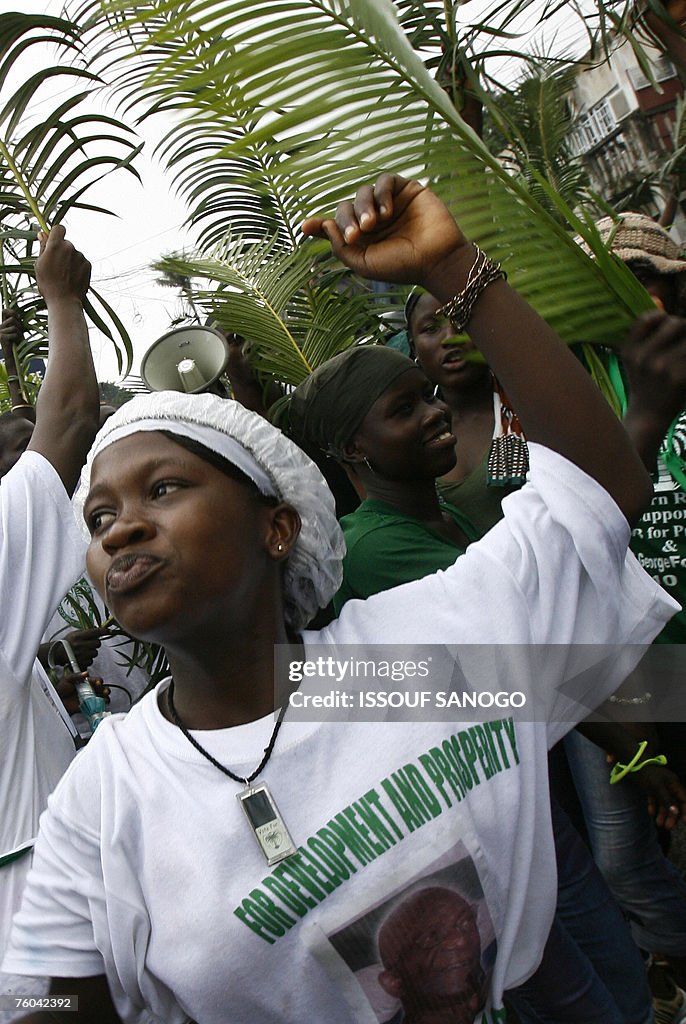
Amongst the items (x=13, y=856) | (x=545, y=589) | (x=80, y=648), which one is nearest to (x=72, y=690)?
(x=80, y=648)

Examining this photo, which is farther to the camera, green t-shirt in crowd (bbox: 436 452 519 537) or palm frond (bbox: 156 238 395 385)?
palm frond (bbox: 156 238 395 385)

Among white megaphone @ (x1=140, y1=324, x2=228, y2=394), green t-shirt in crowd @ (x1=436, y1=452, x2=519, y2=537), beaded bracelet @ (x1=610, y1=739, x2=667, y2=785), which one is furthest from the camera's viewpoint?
white megaphone @ (x1=140, y1=324, x2=228, y2=394)

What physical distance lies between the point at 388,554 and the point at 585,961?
896 mm

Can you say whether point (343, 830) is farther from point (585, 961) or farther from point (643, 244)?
point (643, 244)

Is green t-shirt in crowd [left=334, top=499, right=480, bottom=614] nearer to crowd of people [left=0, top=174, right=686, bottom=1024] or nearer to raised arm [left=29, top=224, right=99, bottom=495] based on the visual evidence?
crowd of people [left=0, top=174, right=686, bottom=1024]

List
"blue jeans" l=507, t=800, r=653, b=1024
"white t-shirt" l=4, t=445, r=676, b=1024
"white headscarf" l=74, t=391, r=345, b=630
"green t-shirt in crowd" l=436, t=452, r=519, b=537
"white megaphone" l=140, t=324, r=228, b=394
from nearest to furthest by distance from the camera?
"white t-shirt" l=4, t=445, r=676, b=1024, "white headscarf" l=74, t=391, r=345, b=630, "blue jeans" l=507, t=800, r=653, b=1024, "green t-shirt in crowd" l=436, t=452, r=519, b=537, "white megaphone" l=140, t=324, r=228, b=394

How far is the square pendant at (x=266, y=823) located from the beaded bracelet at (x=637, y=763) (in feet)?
3.47

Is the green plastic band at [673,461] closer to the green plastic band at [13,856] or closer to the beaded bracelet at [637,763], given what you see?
the beaded bracelet at [637,763]

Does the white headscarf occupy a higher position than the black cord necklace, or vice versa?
the white headscarf

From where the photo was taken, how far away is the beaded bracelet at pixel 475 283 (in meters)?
1.29

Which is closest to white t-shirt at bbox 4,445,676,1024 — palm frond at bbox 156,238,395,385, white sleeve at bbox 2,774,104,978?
white sleeve at bbox 2,774,104,978

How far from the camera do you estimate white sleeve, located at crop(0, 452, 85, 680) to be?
5.82 ft

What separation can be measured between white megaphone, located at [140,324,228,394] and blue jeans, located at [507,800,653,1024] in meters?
1.98

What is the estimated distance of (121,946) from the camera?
124 cm
